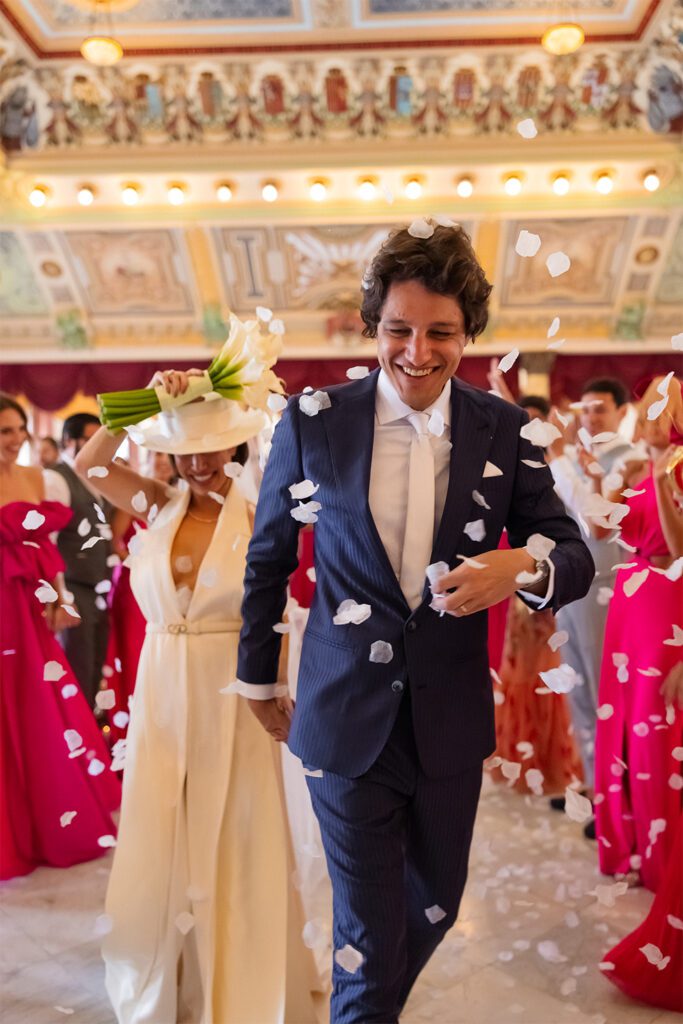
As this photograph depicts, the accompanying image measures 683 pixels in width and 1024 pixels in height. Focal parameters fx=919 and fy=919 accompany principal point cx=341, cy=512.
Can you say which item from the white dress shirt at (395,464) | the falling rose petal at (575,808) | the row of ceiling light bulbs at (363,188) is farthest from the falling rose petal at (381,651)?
the row of ceiling light bulbs at (363,188)

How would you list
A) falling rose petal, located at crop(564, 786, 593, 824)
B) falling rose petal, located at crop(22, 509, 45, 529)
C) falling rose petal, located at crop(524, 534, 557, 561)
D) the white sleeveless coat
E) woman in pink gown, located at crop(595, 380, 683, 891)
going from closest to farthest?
falling rose petal, located at crop(524, 534, 557, 561)
falling rose petal, located at crop(564, 786, 593, 824)
the white sleeveless coat
woman in pink gown, located at crop(595, 380, 683, 891)
falling rose petal, located at crop(22, 509, 45, 529)

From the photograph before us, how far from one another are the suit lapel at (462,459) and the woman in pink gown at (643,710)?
50.4 inches

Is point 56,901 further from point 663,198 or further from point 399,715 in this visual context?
point 663,198

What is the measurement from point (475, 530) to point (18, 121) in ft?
Result: 30.5

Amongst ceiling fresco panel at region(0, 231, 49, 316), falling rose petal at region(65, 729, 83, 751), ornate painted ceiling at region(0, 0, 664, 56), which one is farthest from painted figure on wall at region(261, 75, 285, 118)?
falling rose petal at region(65, 729, 83, 751)

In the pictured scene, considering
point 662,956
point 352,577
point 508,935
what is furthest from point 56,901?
point 352,577

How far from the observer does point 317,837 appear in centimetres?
306

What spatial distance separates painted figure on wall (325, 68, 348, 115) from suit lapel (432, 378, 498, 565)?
837cm

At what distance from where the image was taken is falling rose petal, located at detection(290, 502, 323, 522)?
183 centimetres

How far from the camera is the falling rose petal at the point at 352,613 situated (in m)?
1.75

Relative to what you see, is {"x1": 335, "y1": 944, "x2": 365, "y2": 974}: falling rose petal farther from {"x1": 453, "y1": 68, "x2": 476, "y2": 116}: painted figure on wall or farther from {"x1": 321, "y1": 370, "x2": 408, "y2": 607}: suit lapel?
{"x1": 453, "y1": 68, "x2": 476, "y2": 116}: painted figure on wall

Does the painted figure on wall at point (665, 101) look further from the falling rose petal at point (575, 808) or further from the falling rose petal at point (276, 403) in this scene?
the falling rose petal at point (575, 808)

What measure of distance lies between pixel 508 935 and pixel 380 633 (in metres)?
1.82

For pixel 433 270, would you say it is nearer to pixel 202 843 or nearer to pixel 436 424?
pixel 436 424
